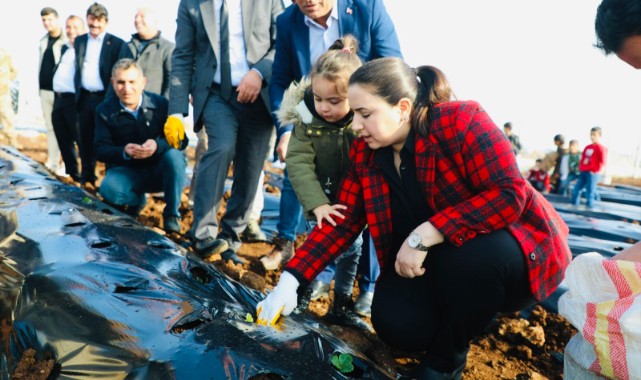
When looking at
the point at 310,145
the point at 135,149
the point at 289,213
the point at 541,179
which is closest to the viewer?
the point at 310,145

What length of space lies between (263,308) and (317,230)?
0.34m

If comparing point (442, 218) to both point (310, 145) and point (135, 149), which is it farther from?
point (135, 149)

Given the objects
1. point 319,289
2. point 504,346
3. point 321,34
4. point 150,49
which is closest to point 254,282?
point 319,289

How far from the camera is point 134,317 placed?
52.1 inches

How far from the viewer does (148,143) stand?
3.23 meters

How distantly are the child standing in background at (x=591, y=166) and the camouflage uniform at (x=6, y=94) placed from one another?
9.31 metres

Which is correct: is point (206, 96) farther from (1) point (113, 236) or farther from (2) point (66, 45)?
(2) point (66, 45)

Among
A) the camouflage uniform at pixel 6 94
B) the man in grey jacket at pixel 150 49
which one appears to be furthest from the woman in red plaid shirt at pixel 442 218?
the camouflage uniform at pixel 6 94

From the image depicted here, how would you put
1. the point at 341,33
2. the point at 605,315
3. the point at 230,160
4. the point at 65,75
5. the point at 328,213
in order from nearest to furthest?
the point at 605,315 < the point at 328,213 < the point at 341,33 < the point at 230,160 < the point at 65,75

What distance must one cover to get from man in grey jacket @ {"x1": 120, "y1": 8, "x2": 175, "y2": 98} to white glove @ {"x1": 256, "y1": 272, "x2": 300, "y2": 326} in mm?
3606

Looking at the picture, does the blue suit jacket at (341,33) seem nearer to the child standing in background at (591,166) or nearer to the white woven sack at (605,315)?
the white woven sack at (605,315)

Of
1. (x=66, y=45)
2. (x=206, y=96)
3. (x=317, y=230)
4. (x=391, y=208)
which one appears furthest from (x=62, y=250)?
(x=66, y=45)

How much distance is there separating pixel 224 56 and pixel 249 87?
29cm

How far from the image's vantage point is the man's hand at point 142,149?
10.5 ft
